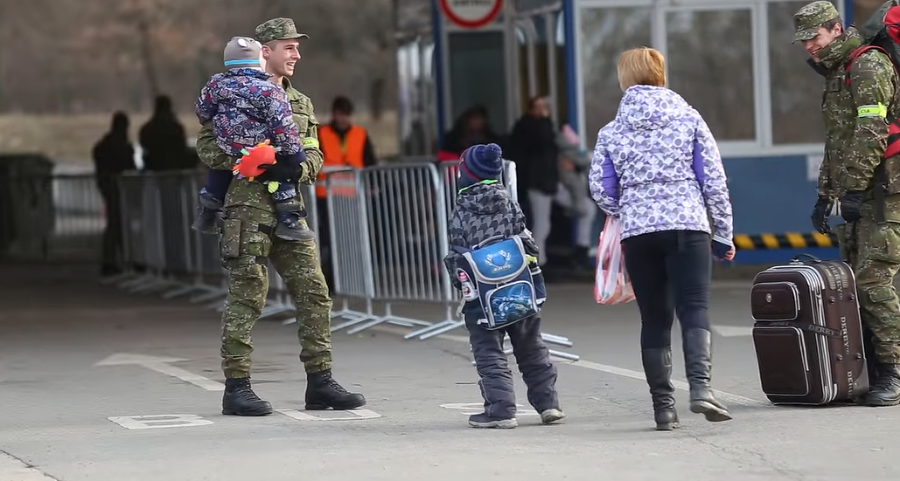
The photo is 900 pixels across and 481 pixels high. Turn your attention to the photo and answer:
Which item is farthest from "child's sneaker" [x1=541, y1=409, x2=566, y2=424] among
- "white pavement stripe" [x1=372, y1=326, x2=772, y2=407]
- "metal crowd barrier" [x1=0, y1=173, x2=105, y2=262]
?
"metal crowd barrier" [x1=0, y1=173, x2=105, y2=262]

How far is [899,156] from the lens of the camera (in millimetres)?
7895

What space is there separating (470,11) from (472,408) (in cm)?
878

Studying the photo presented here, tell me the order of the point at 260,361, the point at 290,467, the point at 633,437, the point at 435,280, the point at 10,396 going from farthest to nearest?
the point at 435,280 < the point at 260,361 < the point at 10,396 < the point at 633,437 < the point at 290,467

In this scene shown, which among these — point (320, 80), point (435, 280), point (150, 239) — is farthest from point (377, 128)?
point (435, 280)

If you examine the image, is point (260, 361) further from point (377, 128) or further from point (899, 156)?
point (377, 128)

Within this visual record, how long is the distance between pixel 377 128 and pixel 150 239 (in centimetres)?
1687

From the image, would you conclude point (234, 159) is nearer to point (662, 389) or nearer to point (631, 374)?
point (662, 389)

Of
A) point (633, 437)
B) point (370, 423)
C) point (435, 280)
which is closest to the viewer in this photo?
point (633, 437)

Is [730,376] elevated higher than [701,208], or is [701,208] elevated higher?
[701,208]

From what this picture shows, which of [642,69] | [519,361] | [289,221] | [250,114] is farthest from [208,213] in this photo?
[642,69]

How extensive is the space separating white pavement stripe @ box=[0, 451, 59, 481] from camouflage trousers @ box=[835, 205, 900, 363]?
150 inches

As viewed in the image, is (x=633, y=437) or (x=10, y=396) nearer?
(x=633, y=437)

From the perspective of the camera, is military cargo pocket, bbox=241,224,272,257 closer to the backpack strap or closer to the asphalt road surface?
the asphalt road surface

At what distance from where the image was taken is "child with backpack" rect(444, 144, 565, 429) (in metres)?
7.54
